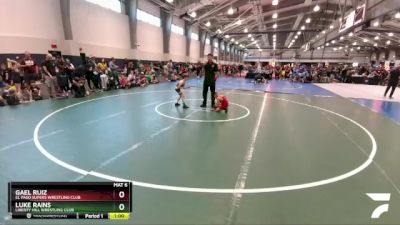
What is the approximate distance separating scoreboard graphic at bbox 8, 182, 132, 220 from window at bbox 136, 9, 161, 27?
21582mm

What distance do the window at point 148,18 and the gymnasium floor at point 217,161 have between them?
15938 mm

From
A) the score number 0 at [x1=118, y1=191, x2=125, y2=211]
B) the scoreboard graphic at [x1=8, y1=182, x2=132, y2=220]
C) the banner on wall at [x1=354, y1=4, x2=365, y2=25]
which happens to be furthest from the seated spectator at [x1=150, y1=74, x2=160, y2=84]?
the score number 0 at [x1=118, y1=191, x2=125, y2=211]

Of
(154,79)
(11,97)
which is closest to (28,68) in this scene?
(11,97)

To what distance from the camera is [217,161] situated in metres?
4.99

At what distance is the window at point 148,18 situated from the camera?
2299cm

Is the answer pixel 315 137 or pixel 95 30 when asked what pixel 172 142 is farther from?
pixel 95 30

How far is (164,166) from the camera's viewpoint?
4707mm

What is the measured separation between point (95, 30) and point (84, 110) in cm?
1023

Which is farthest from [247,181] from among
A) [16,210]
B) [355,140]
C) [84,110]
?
[84,110]

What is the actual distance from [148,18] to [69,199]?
78.6 ft

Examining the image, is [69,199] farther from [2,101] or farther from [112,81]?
[112,81]

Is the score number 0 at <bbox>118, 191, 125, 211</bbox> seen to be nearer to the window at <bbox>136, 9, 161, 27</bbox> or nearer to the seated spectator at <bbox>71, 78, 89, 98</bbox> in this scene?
the seated spectator at <bbox>71, 78, 89, 98</bbox>

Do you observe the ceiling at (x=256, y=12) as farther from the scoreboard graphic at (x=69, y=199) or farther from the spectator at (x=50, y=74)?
the scoreboard graphic at (x=69, y=199)

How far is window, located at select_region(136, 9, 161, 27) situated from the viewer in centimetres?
2299
